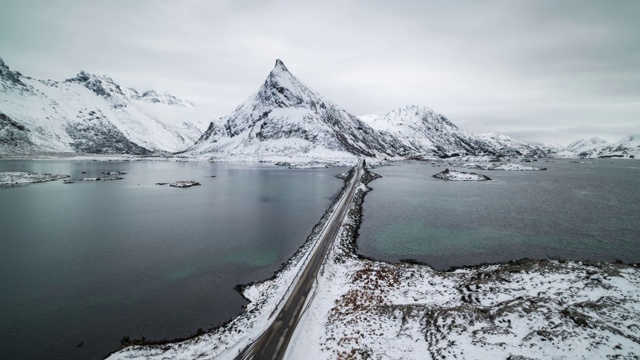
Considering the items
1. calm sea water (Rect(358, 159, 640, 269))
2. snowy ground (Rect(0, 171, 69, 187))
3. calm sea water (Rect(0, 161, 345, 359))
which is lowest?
calm sea water (Rect(0, 161, 345, 359))

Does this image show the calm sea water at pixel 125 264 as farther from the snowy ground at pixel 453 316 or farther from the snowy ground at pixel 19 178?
the snowy ground at pixel 19 178

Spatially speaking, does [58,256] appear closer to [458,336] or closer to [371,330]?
[371,330]

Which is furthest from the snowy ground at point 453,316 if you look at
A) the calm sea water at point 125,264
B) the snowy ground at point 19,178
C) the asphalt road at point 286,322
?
the snowy ground at point 19,178

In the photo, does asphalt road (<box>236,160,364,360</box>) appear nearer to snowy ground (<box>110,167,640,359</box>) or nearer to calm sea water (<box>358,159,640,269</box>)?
snowy ground (<box>110,167,640,359</box>)

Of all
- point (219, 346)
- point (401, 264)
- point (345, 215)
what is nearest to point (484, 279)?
point (401, 264)

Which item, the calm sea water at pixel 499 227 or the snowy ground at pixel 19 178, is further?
the snowy ground at pixel 19 178

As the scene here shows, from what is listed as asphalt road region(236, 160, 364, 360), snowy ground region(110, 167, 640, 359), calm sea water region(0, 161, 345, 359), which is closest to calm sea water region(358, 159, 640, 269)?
snowy ground region(110, 167, 640, 359)
